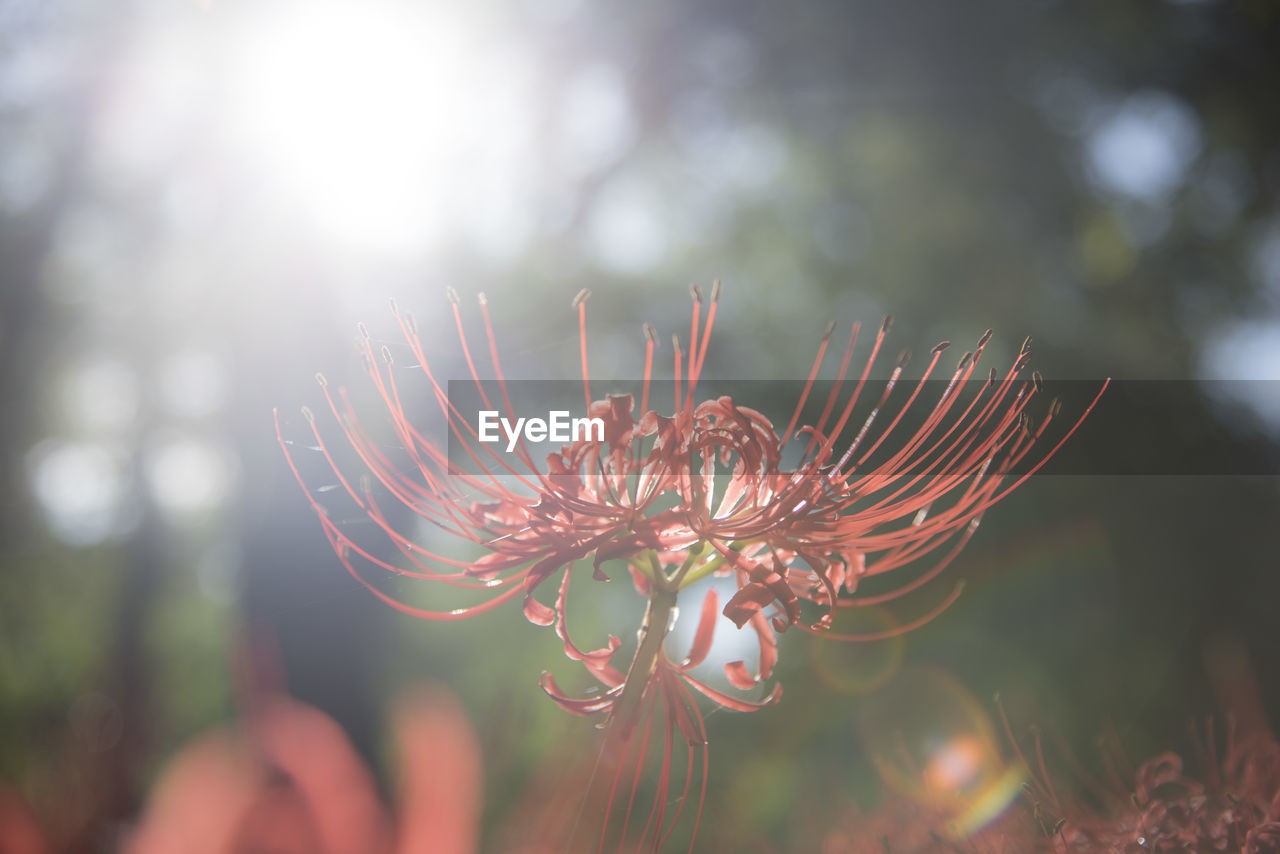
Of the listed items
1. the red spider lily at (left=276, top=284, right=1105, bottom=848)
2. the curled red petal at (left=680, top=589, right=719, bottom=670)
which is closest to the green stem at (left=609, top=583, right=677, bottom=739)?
the red spider lily at (left=276, top=284, right=1105, bottom=848)

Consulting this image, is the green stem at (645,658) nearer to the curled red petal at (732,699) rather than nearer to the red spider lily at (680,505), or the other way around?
the red spider lily at (680,505)

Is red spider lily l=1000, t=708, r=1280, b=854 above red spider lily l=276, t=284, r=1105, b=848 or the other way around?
the other way around

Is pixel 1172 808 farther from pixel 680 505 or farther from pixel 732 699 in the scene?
pixel 680 505

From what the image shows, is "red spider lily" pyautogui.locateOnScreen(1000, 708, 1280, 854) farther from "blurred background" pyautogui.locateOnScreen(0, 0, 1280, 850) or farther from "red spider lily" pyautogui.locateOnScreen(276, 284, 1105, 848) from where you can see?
"blurred background" pyautogui.locateOnScreen(0, 0, 1280, 850)

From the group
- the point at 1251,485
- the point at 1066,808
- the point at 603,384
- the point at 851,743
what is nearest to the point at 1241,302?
the point at 1251,485

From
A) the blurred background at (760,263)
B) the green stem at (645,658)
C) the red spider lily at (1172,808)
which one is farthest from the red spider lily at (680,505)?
the blurred background at (760,263)

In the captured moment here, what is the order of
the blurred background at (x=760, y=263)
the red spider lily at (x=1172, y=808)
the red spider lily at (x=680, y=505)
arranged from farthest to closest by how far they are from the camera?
the blurred background at (x=760, y=263)
the red spider lily at (x=1172, y=808)
the red spider lily at (x=680, y=505)

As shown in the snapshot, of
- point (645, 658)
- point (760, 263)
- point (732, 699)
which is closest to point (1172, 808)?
point (732, 699)
